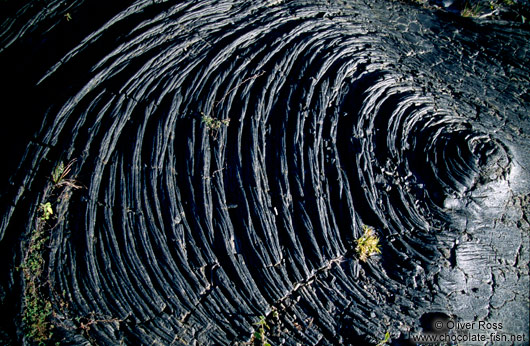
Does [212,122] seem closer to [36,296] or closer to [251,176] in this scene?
[251,176]

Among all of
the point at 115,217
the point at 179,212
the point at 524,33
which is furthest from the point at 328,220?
the point at 524,33

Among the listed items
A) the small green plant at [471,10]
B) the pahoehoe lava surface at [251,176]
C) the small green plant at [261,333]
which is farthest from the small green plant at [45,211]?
the small green plant at [471,10]

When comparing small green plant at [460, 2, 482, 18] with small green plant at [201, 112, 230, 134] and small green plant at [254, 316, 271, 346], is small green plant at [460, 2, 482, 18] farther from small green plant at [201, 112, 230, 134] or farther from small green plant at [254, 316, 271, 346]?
small green plant at [254, 316, 271, 346]

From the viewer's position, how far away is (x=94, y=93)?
4.00 metres

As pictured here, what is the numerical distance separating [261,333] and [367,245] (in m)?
1.29

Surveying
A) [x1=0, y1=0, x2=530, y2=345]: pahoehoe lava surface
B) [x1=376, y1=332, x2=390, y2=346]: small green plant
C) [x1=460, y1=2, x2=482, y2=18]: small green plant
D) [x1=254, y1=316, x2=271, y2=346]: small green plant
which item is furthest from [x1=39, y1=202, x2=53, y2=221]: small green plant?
[x1=460, y1=2, x2=482, y2=18]: small green plant

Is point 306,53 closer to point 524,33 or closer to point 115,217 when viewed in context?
point 115,217

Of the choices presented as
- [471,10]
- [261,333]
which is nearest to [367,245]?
[261,333]

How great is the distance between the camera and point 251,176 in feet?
12.7

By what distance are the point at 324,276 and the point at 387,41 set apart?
3.45 m

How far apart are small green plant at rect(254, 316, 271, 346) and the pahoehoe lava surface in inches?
2.7

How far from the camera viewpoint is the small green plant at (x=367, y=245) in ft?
12.0

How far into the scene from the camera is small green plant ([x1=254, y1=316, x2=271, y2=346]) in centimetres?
315

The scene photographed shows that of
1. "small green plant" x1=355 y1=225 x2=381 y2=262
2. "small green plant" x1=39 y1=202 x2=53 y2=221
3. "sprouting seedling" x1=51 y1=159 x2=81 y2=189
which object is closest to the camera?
"small green plant" x1=39 y1=202 x2=53 y2=221
